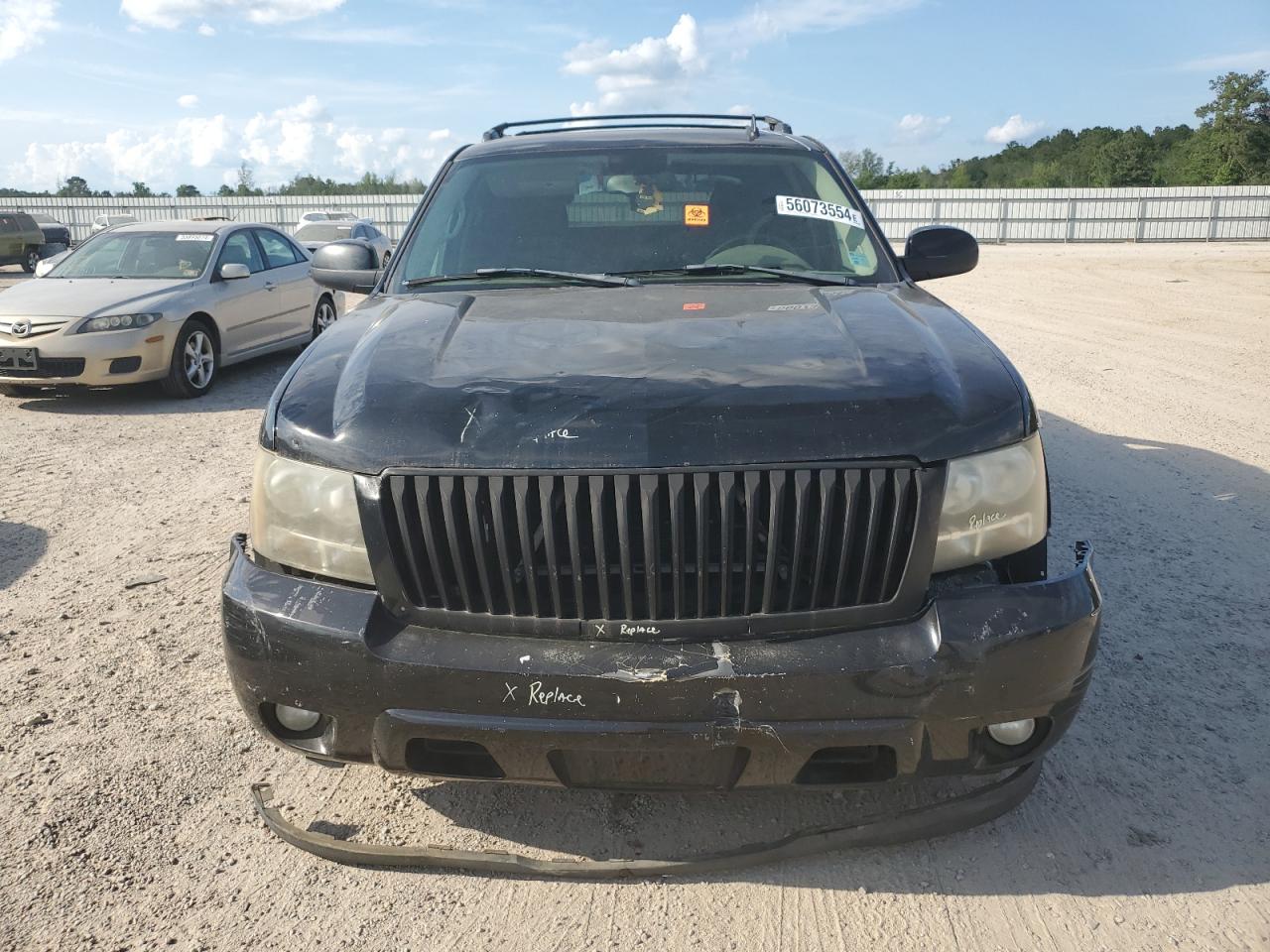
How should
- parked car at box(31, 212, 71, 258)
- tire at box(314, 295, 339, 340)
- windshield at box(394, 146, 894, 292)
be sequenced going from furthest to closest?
parked car at box(31, 212, 71, 258)
tire at box(314, 295, 339, 340)
windshield at box(394, 146, 894, 292)

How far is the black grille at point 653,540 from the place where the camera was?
86.9 inches

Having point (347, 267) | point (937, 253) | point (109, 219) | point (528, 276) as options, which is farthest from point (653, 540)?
point (109, 219)

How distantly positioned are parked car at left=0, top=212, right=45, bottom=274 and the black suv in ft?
87.4

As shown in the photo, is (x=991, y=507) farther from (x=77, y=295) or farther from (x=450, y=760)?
(x=77, y=295)

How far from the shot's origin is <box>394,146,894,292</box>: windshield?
3.63 m

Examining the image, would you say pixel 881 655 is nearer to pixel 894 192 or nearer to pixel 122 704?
pixel 122 704

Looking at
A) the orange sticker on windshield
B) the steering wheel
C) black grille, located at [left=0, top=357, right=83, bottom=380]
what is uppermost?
the orange sticker on windshield

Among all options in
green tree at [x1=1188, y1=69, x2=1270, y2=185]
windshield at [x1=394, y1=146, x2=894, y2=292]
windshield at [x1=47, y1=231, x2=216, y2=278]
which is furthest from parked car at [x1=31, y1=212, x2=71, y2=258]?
green tree at [x1=1188, y1=69, x2=1270, y2=185]

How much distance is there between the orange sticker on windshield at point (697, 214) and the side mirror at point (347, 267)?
1.27 meters

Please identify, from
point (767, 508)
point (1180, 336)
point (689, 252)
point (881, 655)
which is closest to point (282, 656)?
point (767, 508)

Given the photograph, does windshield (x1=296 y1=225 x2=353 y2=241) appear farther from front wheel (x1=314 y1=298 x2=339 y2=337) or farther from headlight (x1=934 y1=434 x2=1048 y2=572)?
headlight (x1=934 y1=434 x2=1048 y2=572)

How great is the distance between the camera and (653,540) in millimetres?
2195

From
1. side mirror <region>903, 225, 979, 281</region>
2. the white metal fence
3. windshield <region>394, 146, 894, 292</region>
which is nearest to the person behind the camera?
windshield <region>394, 146, 894, 292</region>

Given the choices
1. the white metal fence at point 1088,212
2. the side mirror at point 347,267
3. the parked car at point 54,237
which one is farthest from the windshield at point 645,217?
the white metal fence at point 1088,212
